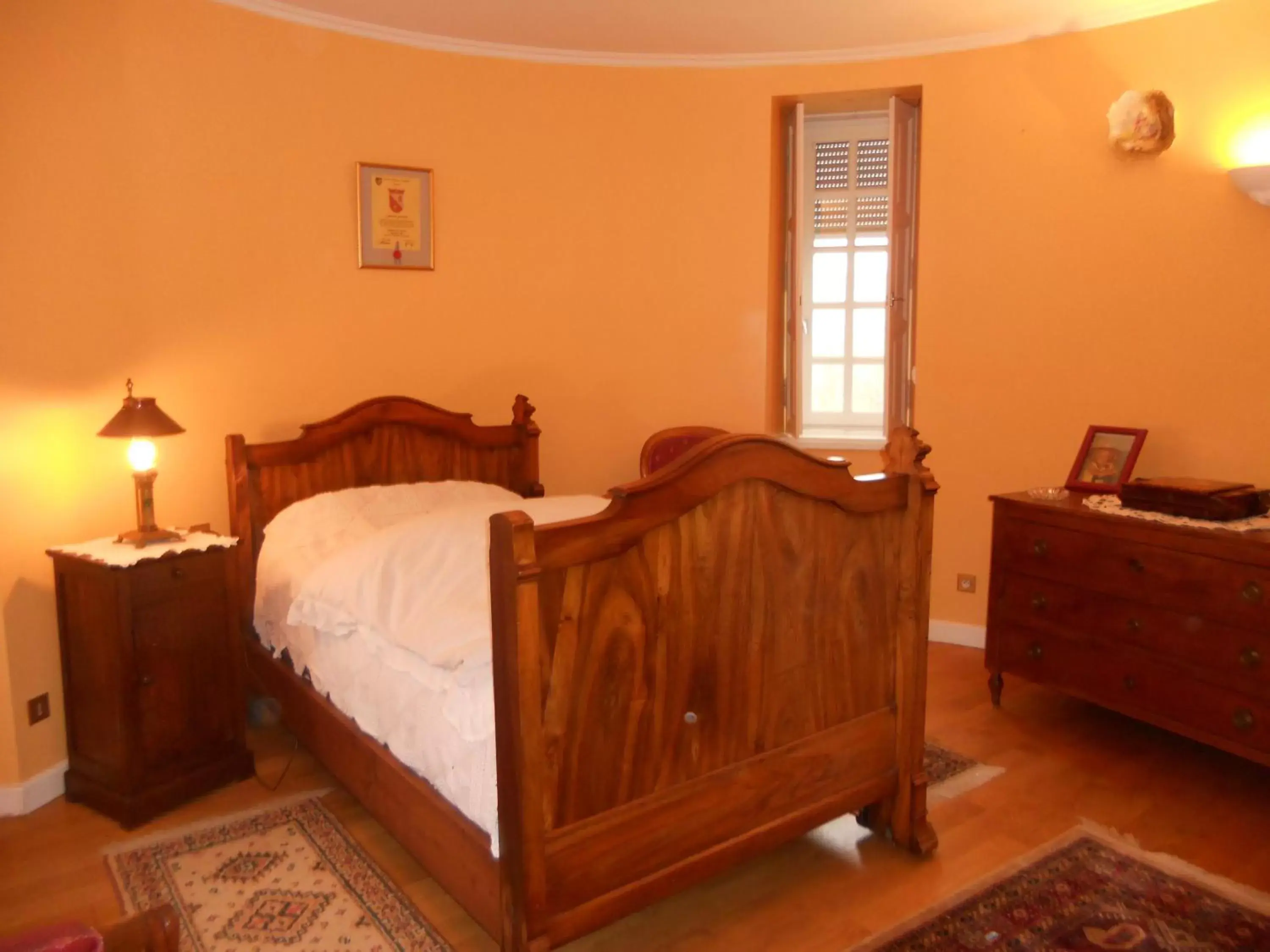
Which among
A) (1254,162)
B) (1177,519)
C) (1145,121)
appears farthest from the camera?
(1145,121)

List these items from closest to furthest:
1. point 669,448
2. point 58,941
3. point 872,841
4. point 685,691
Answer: point 58,941, point 685,691, point 872,841, point 669,448

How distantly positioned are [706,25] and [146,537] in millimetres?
2722

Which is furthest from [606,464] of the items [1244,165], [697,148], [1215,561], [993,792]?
[1244,165]

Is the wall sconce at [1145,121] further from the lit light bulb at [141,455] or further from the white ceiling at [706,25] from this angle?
the lit light bulb at [141,455]

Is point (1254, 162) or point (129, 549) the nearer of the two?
point (129, 549)

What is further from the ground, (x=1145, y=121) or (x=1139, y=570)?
(x=1145, y=121)

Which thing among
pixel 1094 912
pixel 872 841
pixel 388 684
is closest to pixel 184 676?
pixel 388 684

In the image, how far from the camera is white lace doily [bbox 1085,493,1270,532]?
2.77m

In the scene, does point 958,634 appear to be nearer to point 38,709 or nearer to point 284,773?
point 284,773

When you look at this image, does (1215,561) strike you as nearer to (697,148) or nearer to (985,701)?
(985,701)

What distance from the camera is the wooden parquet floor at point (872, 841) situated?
7.23ft

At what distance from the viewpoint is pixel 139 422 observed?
2.76m

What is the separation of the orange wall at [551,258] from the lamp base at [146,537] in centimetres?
23

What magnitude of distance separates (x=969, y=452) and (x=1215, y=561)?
1342mm
